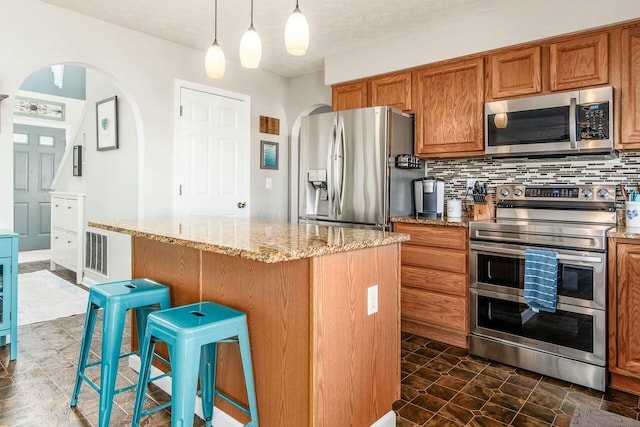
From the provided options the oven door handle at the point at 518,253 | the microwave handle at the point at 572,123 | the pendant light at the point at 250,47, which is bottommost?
the oven door handle at the point at 518,253

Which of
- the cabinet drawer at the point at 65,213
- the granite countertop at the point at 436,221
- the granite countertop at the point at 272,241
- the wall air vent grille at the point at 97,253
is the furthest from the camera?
the cabinet drawer at the point at 65,213

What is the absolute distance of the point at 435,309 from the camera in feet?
10.1

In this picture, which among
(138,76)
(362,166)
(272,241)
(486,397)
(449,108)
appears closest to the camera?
(272,241)

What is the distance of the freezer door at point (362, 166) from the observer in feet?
10.8

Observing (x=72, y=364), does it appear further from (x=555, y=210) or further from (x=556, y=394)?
(x=555, y=210)

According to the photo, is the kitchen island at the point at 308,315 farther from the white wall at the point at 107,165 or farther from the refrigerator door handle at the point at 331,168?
the white wall at the point at 107,165

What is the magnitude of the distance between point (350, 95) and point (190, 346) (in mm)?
3115

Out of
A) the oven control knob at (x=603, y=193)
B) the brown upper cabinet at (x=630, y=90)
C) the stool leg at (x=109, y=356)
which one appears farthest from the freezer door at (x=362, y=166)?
the stool leg at (x=109, y=356)

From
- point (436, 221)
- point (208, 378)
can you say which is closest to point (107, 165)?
point (208, 378)

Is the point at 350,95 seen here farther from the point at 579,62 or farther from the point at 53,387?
the point at 53,387

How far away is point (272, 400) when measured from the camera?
163 cm

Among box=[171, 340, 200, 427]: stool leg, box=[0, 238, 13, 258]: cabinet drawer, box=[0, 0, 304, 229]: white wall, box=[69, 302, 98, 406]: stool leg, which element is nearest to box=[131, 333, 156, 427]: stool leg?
box=[171, 340, 200, 427]: stool leg

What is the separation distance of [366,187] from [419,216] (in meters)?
0.51

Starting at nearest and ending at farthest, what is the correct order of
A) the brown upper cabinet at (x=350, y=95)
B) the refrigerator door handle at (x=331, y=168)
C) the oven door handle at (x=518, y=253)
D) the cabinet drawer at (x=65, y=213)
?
the oven door handle at (x=518, y=253)
the refrigerator door handle at (x=331, y=168)
the brown upper cabinet at (x=350, y=95)
the cabinet drawer at (x=65, y=213)
